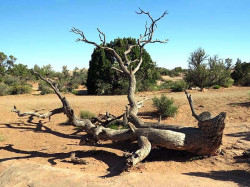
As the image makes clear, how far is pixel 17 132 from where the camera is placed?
28.5ft

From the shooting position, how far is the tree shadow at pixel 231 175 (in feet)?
14.6

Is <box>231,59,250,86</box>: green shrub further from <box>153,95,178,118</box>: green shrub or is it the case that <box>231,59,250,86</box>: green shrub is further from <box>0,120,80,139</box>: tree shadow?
<box>0,120,80,139</box>: tree shadow

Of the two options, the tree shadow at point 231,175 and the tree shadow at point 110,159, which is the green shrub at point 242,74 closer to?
the tree shadow at point 231,175

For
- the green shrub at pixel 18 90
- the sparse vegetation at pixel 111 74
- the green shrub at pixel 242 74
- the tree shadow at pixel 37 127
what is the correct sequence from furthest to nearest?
the green shrub at pixel 242 74 → the green shrub at pixel 18 90 → the sparse vegetation at pixel 111 74 → the tree shadow at pixel 37 127

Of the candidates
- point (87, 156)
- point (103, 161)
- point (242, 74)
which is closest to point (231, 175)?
point (103, 161)

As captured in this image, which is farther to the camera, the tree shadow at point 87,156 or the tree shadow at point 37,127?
the tree shadow at point 37,127

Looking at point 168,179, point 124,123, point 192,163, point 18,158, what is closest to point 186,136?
point 192,163

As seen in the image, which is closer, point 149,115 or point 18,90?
point 149,115

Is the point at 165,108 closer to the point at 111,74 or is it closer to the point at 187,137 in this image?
the point at 187,137

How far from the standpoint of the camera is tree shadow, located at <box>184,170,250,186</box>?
446 cm

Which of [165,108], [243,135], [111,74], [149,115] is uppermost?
[111,74]

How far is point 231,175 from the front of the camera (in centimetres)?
479

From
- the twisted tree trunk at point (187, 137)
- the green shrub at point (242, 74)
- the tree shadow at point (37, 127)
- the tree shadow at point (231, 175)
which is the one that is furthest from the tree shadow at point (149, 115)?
the green shrub at point (242, 74)

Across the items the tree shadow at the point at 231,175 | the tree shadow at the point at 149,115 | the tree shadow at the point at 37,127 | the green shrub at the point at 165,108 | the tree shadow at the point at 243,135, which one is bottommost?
the tree shadow at the point at 231,175
